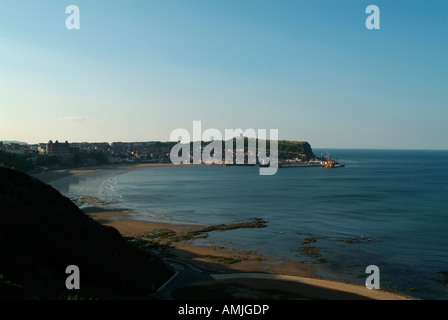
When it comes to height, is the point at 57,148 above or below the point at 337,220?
above

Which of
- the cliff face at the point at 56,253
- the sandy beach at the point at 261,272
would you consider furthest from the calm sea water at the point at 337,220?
the cliff face at the point at 56,253

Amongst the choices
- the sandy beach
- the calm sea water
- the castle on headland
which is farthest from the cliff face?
the castle on headland

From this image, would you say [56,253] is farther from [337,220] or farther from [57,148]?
[57,148]

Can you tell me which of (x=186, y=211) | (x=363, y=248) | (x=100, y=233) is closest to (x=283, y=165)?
(x=186, y=211)

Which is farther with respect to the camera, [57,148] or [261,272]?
[57,148]

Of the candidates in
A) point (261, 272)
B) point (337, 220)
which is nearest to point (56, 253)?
point (261, 272)
